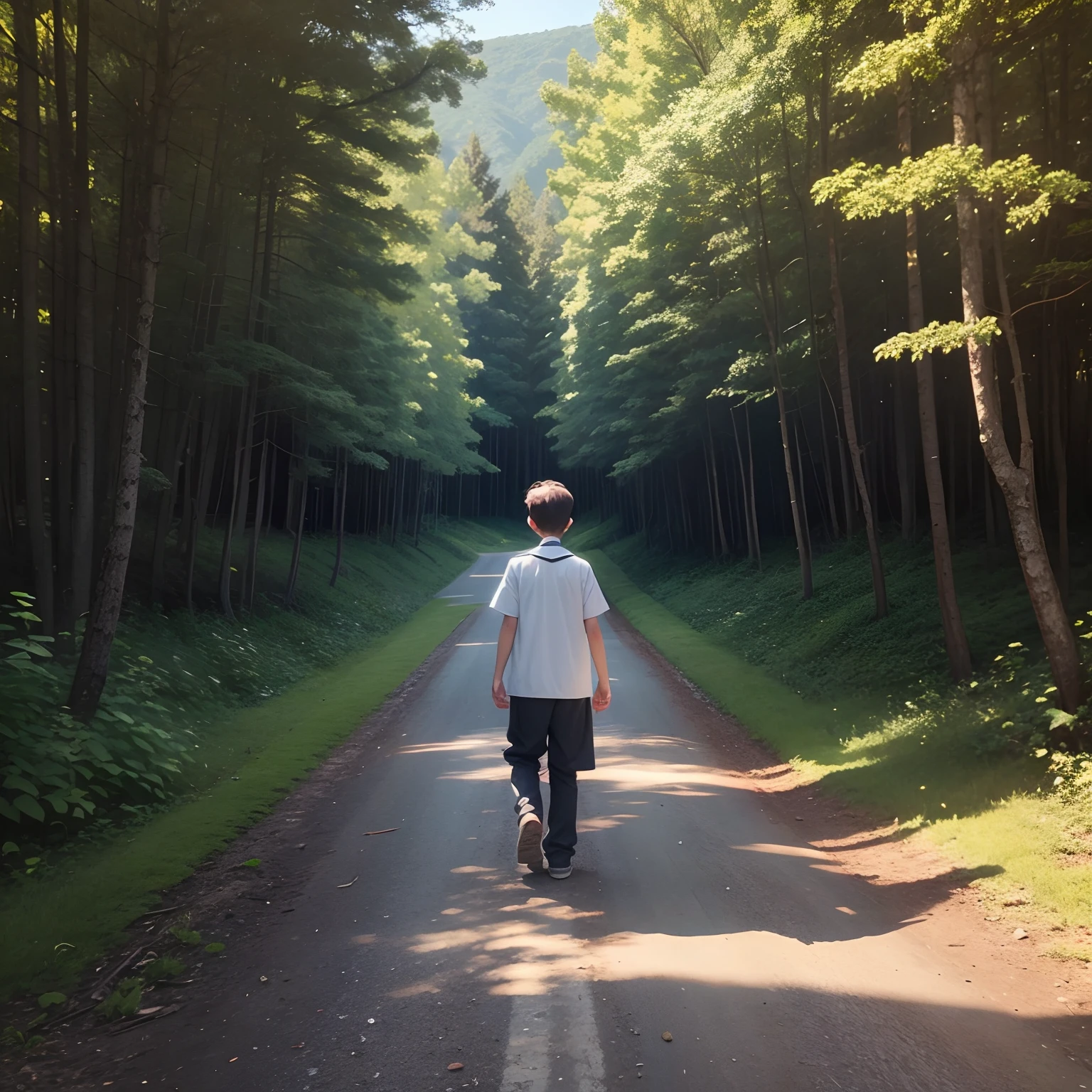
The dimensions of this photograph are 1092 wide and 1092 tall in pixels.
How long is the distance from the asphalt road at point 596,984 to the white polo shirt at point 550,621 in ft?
4.03

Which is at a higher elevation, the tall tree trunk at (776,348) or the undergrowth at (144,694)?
the tall tree trunk at (776,348)

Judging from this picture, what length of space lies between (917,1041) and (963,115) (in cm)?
822

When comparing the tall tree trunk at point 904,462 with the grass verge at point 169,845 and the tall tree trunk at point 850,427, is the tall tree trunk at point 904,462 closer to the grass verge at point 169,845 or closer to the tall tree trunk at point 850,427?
the tall tree trunk at point 850,427

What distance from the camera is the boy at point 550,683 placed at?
544cm

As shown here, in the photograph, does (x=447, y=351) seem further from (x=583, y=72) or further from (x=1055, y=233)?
(x=1055, y=233)

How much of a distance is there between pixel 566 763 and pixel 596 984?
1.67 meters

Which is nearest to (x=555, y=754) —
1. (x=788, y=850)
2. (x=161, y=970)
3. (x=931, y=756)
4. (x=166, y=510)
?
(x=788, y=850)

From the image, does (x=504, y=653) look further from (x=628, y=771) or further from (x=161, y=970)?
(x=628, y=771)

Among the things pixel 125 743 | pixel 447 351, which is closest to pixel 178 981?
pixel 125 743

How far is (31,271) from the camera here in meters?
9.41

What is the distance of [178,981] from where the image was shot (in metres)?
4.34

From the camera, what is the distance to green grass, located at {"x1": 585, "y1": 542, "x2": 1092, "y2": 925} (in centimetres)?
589

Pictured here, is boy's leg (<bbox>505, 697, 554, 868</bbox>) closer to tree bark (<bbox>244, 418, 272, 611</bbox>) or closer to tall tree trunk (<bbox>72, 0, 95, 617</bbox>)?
tall tree trunk (<bbox>72, 0, 95, 617</bbox>)

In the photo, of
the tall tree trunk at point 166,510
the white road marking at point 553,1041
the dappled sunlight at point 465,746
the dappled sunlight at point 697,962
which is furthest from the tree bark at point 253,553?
the white road marking at point 553,1041
